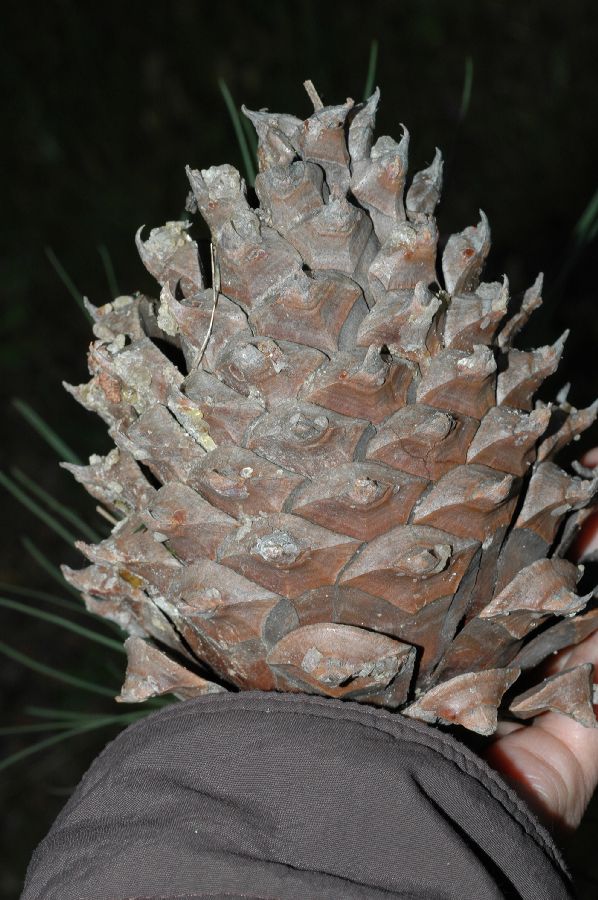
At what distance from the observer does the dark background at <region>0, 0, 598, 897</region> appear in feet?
4.59

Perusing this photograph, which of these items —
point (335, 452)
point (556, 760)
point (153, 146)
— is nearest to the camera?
point (335, 452)

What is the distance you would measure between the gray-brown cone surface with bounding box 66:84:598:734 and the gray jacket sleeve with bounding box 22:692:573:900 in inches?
1.1

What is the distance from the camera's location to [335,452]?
46 centimetres

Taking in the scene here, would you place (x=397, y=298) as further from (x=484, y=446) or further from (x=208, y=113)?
(x=208, y=113)

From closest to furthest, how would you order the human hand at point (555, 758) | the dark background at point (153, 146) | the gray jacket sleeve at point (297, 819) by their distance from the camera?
the gray jacket sleeve at point (297, 819) → the human hand at point (555, 758) → the dark background at point (153, 146)

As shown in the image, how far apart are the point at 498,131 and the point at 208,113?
50 centimetres

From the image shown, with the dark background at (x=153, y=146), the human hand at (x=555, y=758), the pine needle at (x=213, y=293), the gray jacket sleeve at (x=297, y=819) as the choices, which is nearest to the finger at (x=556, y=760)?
the human hand at (x=555, y=758)

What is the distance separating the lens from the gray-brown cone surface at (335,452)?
0.46m

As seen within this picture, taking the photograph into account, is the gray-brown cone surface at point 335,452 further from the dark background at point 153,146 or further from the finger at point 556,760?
the dark background at point 153,146

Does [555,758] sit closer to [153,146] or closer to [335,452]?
[335,452]

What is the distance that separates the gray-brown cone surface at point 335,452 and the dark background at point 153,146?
849 millimetres

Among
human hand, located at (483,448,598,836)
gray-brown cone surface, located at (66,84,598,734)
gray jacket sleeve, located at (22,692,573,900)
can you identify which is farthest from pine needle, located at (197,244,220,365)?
human hand, located at (483,448,598,836)

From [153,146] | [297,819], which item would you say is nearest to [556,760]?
[297,819]

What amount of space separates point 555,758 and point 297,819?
0.82ft
